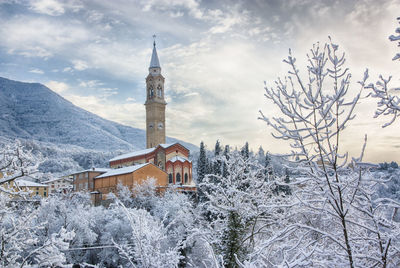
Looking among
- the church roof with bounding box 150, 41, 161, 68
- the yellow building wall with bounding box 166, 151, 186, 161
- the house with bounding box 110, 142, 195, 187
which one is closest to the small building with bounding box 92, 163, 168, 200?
the house with bounding box 110, 142, 195, 187

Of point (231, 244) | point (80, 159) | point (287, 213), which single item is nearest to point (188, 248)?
point (231, 244)

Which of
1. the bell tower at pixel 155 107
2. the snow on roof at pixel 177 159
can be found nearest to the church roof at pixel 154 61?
the bell tower at pixel 155 107

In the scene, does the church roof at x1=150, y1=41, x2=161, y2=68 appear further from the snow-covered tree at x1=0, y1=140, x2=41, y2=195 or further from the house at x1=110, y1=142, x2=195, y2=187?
the snow-covered tree at x1=0, y1=140, x2=41, y2=195

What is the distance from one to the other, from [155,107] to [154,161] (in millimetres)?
19796

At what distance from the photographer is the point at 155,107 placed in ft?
244

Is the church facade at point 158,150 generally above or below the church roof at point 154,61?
below

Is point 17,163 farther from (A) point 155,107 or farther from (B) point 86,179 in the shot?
(A) point 155,107

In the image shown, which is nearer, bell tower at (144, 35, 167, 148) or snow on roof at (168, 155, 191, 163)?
snow on roof at (168, 155, 191, 163)

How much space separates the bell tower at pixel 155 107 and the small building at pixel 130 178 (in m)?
23.6

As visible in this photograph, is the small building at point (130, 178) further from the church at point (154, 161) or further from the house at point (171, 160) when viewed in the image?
the house at point (171, 160)

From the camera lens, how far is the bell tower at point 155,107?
74375 millimetres

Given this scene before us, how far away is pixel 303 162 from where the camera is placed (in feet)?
10.8

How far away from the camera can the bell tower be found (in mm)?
74375

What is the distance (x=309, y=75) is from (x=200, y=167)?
53.1 metres
